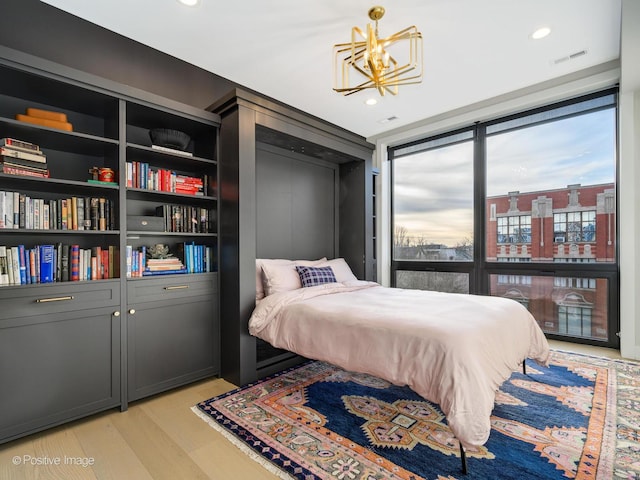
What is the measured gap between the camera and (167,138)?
266 centimetres

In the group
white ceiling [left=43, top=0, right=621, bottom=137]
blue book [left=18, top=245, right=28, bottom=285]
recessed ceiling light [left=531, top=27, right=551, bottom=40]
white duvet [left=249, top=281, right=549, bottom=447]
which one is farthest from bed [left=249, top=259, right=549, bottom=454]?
recessed ceiling light [left=531, top=27, right=551, bottom=40]

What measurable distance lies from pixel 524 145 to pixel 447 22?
214cm

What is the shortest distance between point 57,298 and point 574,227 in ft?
15.7

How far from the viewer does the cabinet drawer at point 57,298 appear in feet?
6.07

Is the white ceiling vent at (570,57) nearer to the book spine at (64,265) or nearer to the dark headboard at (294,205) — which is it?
the dark headboard at (294,205)

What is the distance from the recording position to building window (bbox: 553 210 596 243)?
3.53 meters

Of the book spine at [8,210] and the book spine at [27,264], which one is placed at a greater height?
the book spine at [8,210]

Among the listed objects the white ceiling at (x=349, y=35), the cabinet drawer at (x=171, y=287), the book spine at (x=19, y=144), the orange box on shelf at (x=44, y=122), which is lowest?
the cabinet drawer at (x=171, y=287)

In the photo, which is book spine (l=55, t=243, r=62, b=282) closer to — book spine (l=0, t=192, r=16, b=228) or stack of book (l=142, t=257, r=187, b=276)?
book spine (l=0, t=192, r=16, b=228)

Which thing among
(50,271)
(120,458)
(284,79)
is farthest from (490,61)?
(120,458)

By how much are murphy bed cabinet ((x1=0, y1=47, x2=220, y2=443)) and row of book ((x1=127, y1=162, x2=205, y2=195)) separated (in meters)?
0.02

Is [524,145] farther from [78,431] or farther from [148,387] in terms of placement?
[78,431]

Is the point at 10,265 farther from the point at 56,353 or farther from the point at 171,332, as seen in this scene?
the point at 171,332

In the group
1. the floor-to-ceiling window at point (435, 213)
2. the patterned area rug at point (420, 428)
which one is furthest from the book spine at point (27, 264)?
the floor-to-ceiling window at point (435, 213)
